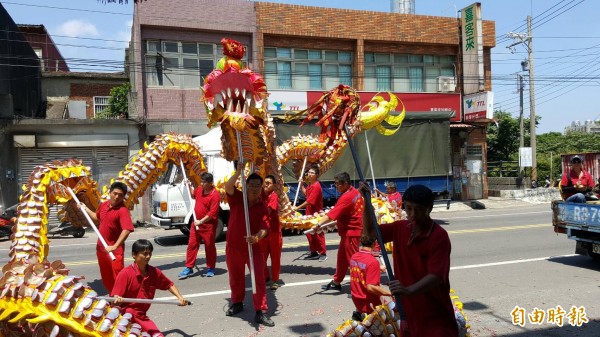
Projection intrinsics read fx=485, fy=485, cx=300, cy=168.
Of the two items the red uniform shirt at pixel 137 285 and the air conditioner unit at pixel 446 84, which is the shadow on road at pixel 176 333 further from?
the air conditioner unit at pixel 446 84

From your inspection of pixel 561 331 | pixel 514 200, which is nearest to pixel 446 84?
pixel 514 200

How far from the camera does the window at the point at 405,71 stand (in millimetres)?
20953

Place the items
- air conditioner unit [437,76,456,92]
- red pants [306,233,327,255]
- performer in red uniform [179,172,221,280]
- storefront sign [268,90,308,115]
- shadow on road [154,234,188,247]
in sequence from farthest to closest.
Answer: air conditioner unit [437,76,456,92] → storefront sign [268,90,308,115] → shadow on road [154,234,188,247] → red pants [306,233,327,255] → performer in red uniform [179,172,221,280]

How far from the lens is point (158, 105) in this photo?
57.3ft

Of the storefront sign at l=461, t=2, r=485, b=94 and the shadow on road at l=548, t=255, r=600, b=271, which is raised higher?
the storefront sign at l=461, t=2, r=485, b=94

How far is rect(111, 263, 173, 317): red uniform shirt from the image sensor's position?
4.17 m

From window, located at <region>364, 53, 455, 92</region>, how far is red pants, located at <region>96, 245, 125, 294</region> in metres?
16.6

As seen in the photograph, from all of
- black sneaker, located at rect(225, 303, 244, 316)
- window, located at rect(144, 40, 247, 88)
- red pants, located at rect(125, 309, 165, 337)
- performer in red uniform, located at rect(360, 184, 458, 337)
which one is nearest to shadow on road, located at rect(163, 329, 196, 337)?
black sneaker, located at rect(225, 303, 244, 316)

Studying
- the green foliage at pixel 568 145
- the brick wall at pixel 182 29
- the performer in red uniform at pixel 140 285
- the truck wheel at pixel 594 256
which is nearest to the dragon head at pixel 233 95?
the performer in red uniform at pixel 140 285

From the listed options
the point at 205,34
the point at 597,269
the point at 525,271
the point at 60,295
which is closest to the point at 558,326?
the point at 525,271

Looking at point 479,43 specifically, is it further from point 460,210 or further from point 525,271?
point 525,271

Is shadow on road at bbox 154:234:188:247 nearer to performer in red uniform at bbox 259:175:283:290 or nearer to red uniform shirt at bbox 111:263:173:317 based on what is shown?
performer in red uniform at bbox 259:175:283:290

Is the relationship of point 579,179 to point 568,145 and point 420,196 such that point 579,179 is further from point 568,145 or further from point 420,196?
point 568,145

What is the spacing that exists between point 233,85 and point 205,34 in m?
14.2
